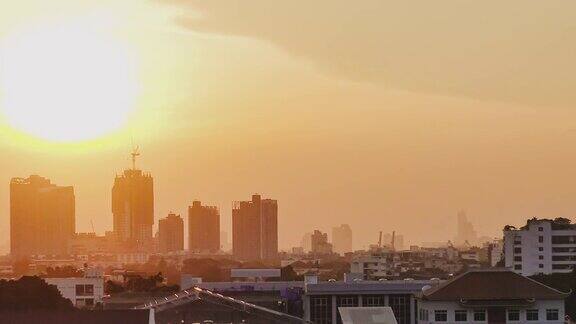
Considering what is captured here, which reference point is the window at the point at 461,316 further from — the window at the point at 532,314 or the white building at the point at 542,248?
the white building at the point at 542,248

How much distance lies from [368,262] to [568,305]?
8133cm

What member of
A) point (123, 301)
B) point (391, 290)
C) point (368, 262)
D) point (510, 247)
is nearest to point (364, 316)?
point (391, 290)

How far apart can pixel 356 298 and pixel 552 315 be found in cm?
1084

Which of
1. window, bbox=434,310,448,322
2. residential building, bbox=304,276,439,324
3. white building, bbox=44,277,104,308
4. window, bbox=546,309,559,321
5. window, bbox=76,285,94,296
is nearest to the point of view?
window, bbox=546,309,559,321

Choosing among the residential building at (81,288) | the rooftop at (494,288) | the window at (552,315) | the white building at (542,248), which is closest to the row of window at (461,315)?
the rooftop at (494,288)

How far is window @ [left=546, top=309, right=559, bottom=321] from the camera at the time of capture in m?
57.0

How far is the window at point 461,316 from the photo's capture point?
57281mm

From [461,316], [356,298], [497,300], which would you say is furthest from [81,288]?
[497,300]

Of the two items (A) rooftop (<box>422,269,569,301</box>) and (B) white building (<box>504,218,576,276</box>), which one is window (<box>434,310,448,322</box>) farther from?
(B) white building (<box>504,218,576,276</box>)

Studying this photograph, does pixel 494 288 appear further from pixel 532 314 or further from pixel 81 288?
pixel 81 288

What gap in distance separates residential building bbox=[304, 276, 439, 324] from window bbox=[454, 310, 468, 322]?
7.37m

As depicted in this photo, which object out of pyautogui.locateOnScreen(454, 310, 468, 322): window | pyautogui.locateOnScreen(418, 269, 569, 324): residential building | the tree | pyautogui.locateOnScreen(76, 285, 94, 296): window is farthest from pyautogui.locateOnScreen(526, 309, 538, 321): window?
pyautogui.locateOnScreen(76, 285, 94, 296): window

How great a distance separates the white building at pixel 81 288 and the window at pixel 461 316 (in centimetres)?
5117

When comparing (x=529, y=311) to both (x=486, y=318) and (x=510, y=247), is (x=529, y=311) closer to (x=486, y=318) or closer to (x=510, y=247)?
(x=486, y=318)
